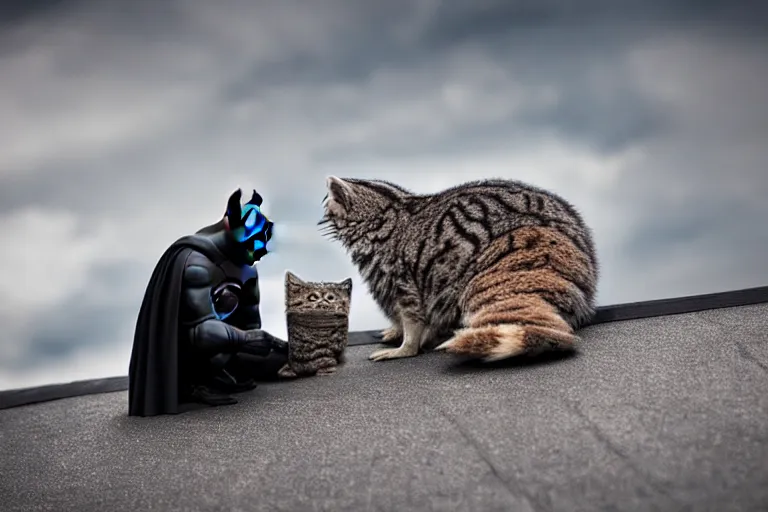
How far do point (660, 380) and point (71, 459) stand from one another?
2.13 m

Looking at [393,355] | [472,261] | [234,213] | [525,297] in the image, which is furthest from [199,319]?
[525,297]

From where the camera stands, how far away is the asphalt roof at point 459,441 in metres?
2.03

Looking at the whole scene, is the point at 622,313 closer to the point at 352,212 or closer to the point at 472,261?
the point at 472,261

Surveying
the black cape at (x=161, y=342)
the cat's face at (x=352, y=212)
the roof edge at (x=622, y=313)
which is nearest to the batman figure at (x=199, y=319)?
the black cape at (x=161, y=342)

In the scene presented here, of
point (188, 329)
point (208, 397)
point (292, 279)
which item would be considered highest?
point (292, 279)

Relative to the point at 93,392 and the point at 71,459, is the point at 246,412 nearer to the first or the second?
the point at 71,459

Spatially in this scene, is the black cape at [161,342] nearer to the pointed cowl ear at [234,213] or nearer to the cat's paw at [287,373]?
the pointed cowl ear at [234,213]

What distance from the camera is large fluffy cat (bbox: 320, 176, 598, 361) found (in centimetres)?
306

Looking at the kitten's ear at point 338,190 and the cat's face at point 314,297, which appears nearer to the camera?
the cat's face at point 314,297

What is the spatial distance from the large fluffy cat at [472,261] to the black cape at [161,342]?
2.78ft

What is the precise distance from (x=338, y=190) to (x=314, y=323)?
719mm

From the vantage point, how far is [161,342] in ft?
10.2

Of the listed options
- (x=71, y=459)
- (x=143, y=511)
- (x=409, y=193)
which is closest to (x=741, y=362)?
(x=409, y=193)

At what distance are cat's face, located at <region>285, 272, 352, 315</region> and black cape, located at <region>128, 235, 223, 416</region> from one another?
0.40 metres
